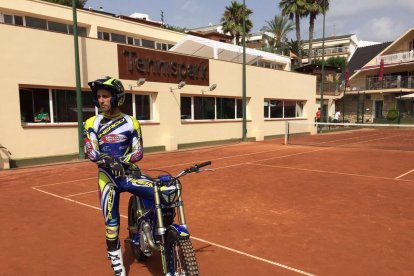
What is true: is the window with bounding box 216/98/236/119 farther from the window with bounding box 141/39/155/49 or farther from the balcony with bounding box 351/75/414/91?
the balcony with bounding box 351/75/414/91

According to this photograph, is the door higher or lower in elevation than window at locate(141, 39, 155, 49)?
lower

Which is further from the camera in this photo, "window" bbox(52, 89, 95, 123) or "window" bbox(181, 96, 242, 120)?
"window" bbox(181, 96, 242, 120)

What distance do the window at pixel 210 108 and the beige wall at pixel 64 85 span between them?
44cm

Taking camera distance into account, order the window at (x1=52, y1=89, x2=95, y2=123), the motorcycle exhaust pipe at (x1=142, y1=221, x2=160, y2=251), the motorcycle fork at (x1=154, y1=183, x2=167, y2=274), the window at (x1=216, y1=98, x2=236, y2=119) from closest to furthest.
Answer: the motorcycle fork at (x1=154, y1=183, x2=167, y2=274), the motorcycle exhaust pipe at (x1=142, y1=221, x2=160, y2=251), the window at (x1=52, y1=89, x2=95, y2=123), the window at (x1=216, y1=98, x2=236, y2=119)

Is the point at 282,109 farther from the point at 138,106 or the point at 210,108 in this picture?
the point at 138,106

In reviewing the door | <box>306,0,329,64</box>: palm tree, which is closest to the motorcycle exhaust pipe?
<box>306,0,329,64</box>: palm tree

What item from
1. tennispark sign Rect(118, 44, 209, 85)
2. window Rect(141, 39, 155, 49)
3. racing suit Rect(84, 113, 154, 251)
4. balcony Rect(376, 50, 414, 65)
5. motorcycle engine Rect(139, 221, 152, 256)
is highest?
balcony Rect(376, 50, 414, 65)

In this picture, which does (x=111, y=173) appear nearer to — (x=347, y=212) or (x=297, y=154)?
(x=347, y=212)

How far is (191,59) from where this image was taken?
18.5 metres

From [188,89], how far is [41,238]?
13923mm

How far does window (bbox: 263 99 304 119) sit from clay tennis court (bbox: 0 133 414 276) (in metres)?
13.5

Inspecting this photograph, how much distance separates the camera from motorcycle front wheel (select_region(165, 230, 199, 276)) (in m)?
3.07

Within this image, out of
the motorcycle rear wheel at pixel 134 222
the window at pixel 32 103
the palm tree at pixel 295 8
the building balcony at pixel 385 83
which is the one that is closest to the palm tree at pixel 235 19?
the palm tree at pixel 295 8

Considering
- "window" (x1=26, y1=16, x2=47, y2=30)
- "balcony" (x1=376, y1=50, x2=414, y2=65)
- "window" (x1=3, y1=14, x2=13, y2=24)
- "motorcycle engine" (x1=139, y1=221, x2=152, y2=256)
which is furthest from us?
"balcony" (x1=376, y1=50, x2=414, y2=65)
